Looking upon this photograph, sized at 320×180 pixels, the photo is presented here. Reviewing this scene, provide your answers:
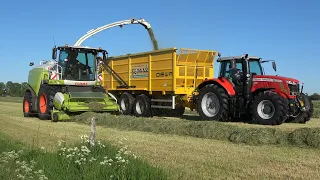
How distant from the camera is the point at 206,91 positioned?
12906 millimetres

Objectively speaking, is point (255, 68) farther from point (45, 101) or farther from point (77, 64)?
point (45, 101)

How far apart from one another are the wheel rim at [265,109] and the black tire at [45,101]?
7.94 metres

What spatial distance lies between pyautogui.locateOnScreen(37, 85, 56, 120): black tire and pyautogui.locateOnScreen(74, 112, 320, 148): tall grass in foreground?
357 centimetres

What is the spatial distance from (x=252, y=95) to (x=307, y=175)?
6.74 meters

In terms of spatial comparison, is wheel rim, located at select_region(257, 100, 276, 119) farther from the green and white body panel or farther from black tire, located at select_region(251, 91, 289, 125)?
the green and white body panel

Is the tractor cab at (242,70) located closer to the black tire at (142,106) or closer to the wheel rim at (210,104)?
the wheel rim at (210,104)

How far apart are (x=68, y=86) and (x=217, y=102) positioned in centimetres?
615

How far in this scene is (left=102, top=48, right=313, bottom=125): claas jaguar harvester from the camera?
11430 millimetres

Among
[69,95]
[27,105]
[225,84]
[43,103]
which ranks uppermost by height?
[225,84]

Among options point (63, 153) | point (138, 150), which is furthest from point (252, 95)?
point (63, 153)

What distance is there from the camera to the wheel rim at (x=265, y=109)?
11.2m

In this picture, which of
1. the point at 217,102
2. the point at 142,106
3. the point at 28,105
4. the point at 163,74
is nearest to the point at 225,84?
the point at 217,102

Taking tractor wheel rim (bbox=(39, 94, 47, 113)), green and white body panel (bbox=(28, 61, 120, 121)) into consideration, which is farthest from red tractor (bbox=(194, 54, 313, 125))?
tractor wheel rim (bbox=(39, 94, 47, 113))

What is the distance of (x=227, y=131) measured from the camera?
361 inches
